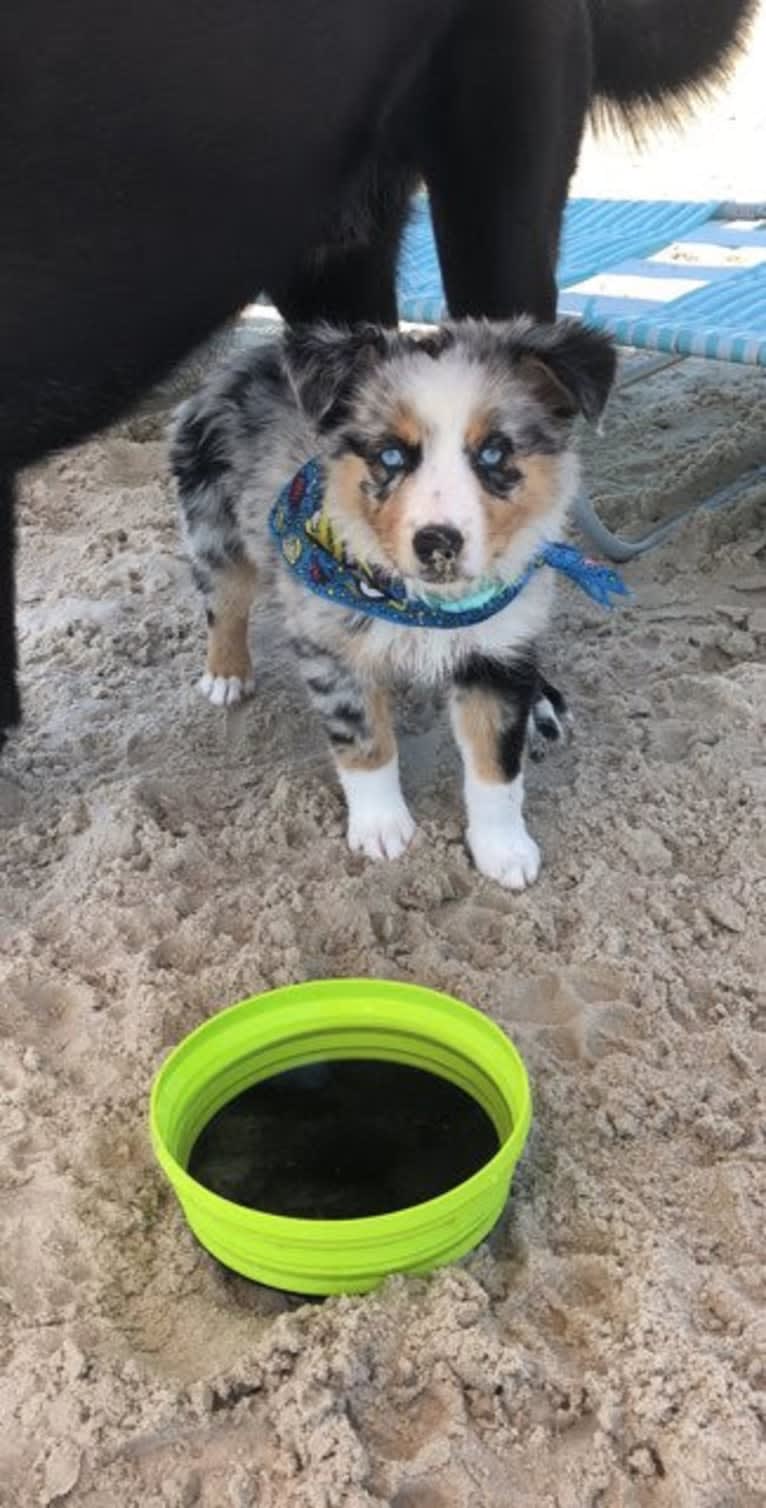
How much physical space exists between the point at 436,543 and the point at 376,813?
595 mm

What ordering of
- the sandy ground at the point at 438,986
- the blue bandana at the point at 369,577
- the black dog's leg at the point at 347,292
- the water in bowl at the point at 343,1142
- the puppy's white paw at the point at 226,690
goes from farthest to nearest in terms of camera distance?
the puppy's white paw at the point at 226,690 < the black dog's leg at the point at 347,292 < the blue bandana at the point at 369,577 < the water in bowl at the point at 343,1142 < the sandy ground at the point at 438,986

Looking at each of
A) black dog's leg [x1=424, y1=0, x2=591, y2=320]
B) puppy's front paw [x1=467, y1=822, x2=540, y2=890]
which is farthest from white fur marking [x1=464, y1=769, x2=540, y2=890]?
black dog's leg [x1=424, y1=0, x2=591, y2=320]

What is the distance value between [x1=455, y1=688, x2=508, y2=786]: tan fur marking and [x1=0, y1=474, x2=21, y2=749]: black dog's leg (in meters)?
0.73

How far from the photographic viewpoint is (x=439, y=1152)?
67.6 inches

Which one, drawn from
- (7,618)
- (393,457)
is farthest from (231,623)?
(393,457)

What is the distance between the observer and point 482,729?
7.30ft

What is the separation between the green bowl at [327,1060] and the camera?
4.91 feet

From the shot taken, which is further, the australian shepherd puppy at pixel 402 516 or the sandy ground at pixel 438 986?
the australian shepherd puppy at pixel 402 516

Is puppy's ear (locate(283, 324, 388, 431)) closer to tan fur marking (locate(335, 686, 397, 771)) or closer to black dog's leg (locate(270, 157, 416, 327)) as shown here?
black dog's leg (locate(270, 157, 416, 327))

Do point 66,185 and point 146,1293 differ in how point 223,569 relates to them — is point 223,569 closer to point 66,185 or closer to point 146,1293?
point 66,185

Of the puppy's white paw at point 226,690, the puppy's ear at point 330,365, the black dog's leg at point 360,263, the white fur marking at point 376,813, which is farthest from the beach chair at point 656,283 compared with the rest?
the white fur marking at point 376,813

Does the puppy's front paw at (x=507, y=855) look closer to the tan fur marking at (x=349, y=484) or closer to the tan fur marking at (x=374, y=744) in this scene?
the tan fur marking at (x=374, y=744)

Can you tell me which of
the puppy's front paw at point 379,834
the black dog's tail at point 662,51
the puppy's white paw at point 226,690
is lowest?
the puppy's white paw at point 226,690

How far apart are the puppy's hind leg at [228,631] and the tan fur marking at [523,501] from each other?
26.7 inches
